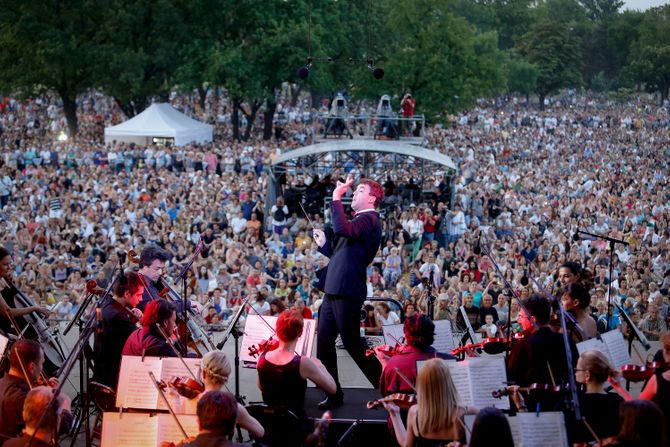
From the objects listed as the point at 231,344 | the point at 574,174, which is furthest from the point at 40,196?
the point at 574,174

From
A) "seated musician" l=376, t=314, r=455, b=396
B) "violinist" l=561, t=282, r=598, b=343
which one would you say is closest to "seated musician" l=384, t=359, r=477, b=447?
"seated musician" l=376, t=314, r=455, b=396

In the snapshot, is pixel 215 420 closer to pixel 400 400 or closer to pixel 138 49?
pixel 400 400

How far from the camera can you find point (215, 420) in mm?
4457

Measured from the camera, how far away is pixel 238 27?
1453 inches

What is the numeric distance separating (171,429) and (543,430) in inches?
78.7

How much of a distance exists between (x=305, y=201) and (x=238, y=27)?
1913cm


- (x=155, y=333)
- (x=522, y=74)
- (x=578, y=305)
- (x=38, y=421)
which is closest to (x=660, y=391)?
(x=578, y=305)

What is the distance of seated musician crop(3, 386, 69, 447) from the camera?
4738 millimetres

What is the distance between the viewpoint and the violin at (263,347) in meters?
6.57

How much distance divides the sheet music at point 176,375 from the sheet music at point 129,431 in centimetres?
27

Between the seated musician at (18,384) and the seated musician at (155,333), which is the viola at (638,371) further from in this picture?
the seated musician at (18,384)

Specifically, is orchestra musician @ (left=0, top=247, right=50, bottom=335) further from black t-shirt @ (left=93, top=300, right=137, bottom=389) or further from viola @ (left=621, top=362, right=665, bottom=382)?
viola @ (left=621, top=362, right=665, bottom=382)

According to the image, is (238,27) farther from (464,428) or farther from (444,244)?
(464,428)

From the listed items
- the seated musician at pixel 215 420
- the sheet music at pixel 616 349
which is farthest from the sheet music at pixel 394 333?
the seated musician at pixel 215 420
